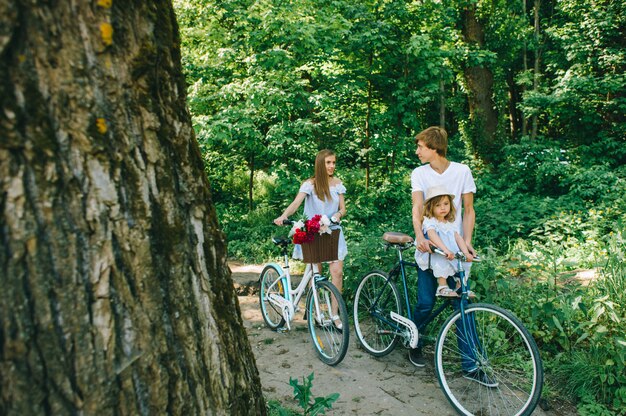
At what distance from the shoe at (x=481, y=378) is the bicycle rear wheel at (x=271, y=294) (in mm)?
2207

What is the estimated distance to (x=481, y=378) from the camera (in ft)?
12.7

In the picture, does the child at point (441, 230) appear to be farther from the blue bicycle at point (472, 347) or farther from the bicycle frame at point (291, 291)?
the bicycle frame at point (291, 291)

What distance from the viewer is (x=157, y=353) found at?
56.1 inches

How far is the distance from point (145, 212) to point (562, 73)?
1494 centimetres

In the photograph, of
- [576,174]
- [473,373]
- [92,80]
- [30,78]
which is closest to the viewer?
[30,78]

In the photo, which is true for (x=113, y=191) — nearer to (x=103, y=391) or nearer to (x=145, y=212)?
(x=145, y=212)

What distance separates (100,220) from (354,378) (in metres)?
3.35

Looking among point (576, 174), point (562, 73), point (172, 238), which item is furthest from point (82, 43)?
point (562, 73)

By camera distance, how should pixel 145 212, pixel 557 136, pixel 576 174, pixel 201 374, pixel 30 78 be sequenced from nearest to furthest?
pixel 30 78 → pixel 145 212 → pixel 201 374 → pixel 576 174 → pixel 557 136

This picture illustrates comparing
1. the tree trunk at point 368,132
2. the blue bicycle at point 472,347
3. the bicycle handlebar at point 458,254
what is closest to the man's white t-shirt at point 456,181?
the bicycle handlebar at point 458,254

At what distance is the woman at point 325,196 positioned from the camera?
4.99 m

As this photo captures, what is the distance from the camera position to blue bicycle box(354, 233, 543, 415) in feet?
11.4

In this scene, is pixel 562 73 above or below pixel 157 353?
above

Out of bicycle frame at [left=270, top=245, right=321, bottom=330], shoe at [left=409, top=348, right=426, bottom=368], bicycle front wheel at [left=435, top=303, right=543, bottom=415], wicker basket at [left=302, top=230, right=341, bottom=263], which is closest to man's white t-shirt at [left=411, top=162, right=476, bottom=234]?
bicycle front wheel at [left=435, top=303, right=543, bottom=415]
